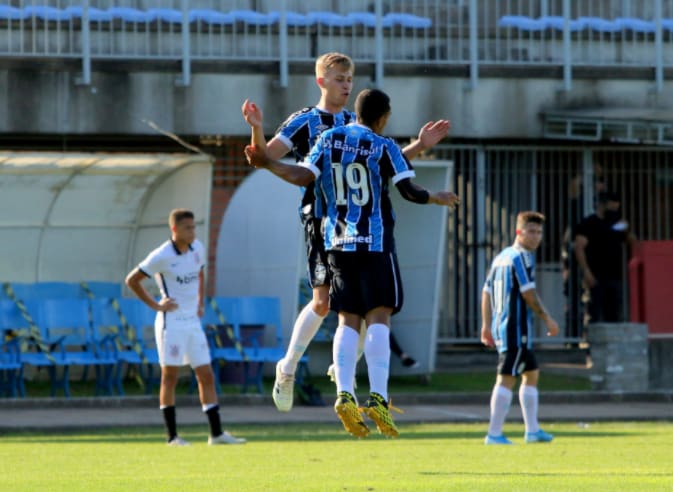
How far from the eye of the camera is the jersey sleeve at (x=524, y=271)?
50.5ft

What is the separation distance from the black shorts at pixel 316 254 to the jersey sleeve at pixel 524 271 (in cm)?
511

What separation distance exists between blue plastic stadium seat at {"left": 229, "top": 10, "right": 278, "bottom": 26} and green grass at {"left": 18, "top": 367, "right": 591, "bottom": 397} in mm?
5208

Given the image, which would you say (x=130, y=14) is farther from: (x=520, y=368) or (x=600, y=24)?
(x=520, y=368)

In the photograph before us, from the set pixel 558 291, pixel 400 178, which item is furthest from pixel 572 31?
pixel 400 178

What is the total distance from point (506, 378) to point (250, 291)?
7481 millimetres

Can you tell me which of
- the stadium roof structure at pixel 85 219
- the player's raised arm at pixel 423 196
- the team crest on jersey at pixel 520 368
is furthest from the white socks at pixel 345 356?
the stadium roof structure at pixel 85 219

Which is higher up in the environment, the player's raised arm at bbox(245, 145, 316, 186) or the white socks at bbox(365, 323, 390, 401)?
the player's raised arm at bbox(245, 145, 316, 186)

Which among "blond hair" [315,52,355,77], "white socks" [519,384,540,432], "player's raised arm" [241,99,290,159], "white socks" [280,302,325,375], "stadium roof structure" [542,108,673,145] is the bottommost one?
"white socks" [519,384,540,432]

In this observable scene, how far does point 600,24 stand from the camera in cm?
2527

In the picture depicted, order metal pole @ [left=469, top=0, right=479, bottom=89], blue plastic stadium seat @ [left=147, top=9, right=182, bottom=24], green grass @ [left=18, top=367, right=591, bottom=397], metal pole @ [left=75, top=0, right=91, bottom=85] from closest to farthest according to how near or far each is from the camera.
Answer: green grass @ [left=18, top=367, right=591, bottom=397] < metal pole @ [left=75, top=0, right=91, bottom=85] < blue plastic stadium seat @ [left=147, top=9, right=182, bottom=24] < metal pole @ [left=469, top=0, right=479, bottom=89]

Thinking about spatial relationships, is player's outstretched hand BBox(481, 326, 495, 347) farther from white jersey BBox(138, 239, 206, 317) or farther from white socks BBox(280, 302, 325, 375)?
white socks BBox(280, 302, 325, 375)

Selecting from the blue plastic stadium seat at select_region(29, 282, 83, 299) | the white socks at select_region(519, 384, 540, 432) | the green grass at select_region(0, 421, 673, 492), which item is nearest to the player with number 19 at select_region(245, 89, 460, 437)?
the green grass at select_region(0, 421, 673, 492)

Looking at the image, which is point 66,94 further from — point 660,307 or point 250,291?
point 660,307

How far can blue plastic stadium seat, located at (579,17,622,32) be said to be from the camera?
25.2 m
